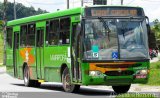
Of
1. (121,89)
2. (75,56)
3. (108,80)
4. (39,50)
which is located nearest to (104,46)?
(108,80)

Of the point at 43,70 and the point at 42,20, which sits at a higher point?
the point at 42,20

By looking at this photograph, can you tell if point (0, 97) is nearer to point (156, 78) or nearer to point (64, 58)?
point (64, 58)

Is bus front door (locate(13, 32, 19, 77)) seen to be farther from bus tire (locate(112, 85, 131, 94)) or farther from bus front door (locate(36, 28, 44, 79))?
bus tire (locate(112, 85, 131, 94))

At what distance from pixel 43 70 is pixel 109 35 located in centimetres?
513

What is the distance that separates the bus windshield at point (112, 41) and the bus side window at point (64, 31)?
5.39 ft

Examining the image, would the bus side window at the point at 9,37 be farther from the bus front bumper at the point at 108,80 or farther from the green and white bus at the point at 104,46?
the bus front bumper at the point at 108,80

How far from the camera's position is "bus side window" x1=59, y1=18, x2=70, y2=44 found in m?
22.2

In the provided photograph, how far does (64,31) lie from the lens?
73.9ft

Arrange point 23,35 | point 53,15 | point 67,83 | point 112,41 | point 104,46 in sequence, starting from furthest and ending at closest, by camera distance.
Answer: point 23,35 → point 53,15 → point 67,83 → point 112,41 → point 104,46

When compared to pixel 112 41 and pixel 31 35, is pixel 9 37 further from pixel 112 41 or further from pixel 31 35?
pixel 112 41

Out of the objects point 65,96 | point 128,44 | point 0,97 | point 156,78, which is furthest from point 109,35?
point 156,78

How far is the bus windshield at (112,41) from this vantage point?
20516mm

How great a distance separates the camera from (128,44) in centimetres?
2070

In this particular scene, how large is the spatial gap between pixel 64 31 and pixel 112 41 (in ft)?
8.28
